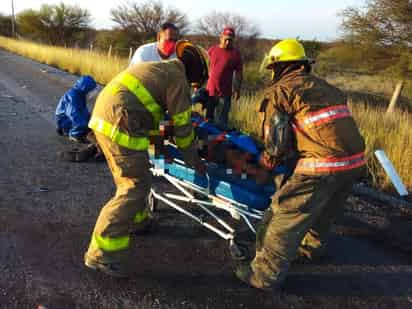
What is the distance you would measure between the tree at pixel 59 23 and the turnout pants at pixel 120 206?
108ft

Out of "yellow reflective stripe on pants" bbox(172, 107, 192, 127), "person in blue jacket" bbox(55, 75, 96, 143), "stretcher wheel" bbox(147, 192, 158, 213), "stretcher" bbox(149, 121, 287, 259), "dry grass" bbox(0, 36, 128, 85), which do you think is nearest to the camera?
"yellow reflective stripe on pants" bbox(172, 107, 192, 127)

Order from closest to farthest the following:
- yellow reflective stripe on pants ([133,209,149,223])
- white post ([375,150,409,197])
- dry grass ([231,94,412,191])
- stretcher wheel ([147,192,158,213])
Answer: yellow reflective stripe on pants ([133,209,149,223]), stretcher wheel ([147,192,158,213]), white post ([375,150,409,197]), dry grass ([231,94,412,191])

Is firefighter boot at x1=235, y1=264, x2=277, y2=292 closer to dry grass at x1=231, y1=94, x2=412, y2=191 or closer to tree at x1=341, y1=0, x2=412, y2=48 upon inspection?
dry grass at x1=231, y1=94, x2=412, y2=191

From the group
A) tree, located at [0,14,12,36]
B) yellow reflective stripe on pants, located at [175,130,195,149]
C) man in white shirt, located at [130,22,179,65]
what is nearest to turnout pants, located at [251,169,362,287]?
yellow reflective stripe on pants, located at [175,130,195,149]

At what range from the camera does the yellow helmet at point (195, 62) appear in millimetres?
2998

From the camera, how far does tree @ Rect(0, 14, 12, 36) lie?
Result: 47156mm

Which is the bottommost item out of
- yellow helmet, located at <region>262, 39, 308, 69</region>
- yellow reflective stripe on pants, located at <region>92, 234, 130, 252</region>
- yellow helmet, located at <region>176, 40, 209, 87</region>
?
yellow reflective stripe on pants, located at <region>92, 234, 130, 252</region>

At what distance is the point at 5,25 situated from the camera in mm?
47906

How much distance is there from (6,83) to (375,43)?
41.6ft

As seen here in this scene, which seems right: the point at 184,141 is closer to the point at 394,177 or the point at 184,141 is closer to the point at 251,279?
the point at 251,279

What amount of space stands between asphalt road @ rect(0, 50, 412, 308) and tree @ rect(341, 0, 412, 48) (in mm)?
11489

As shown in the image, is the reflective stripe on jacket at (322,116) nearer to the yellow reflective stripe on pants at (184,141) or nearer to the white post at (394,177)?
the yellow reflective stripe on pants at (184,141)

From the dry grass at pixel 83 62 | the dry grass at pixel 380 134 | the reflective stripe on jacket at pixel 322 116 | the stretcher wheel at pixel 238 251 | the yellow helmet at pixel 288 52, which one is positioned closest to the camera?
the reflective stripe on jacket at pixel 322 116

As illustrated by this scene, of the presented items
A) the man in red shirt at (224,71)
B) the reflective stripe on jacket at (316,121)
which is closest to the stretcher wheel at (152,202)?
the reflective stripe on jacket at (316,121)
